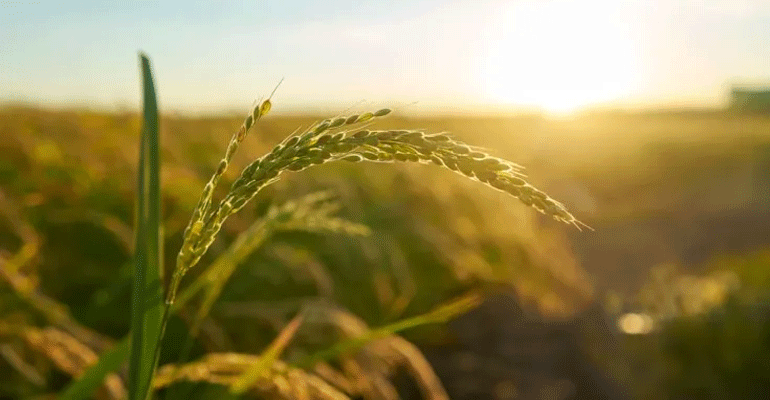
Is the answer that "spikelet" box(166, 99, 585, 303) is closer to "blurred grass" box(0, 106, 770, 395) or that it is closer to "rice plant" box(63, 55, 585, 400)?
"rice plant" box(63, 55, 585, 400)

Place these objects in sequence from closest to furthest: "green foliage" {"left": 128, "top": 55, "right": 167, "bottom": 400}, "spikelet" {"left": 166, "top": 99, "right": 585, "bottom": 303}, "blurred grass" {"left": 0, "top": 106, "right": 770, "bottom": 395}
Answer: "spikelet" {"left": 166, "top": 99, "right": 585, "bottom": 303} → "green foliage" {"left": 128, "top": 55, "right": 167, "bottom": 400} → "blurred grass" {"left": 0, "top": 106, "right": 770, "bottom": 395}

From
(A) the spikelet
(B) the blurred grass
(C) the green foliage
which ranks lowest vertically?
(B) the blurred grass

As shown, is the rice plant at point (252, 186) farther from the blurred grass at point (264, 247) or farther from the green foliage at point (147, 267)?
the blurred grass at point (264, 247)

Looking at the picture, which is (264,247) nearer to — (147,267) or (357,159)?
(147,267)

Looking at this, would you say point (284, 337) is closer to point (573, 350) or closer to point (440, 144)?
point (440, 144)

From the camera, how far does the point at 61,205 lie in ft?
11.3

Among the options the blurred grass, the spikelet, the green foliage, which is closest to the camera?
the spikelet

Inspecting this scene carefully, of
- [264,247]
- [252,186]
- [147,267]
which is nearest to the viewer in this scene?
[252,186]

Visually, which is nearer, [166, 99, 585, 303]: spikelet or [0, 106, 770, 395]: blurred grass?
[166, 99, 585, 303]: spikelet

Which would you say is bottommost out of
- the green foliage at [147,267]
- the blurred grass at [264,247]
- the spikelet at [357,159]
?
the blurred grass at [264,247]

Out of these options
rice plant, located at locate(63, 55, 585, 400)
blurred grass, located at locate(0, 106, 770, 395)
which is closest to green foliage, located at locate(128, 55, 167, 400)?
rice plant, located at locate(63, 55, 585, 400)

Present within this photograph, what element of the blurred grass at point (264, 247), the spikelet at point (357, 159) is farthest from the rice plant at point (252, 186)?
the blurred grass at point (264, 247)

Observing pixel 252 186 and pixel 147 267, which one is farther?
pixel 147 267

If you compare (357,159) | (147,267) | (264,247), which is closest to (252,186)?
(357,159)
